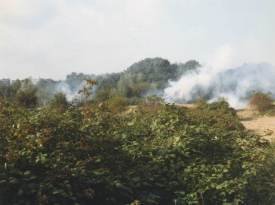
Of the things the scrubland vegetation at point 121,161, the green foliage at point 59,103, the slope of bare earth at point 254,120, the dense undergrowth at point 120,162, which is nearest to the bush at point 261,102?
the slope of bare earth at point 254,120

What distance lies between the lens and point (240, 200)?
25.5 feet

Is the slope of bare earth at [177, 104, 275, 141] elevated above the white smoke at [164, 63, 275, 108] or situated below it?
below

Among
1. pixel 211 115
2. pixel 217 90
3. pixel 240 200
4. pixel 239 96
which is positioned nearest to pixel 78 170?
pixel 240 200

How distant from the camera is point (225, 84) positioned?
48.2 metres

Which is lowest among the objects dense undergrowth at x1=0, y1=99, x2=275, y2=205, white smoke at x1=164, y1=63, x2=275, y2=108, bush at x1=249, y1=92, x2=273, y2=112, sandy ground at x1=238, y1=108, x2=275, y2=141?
dense undergrowth at x1=0, y1=99, x2=275, y2=205

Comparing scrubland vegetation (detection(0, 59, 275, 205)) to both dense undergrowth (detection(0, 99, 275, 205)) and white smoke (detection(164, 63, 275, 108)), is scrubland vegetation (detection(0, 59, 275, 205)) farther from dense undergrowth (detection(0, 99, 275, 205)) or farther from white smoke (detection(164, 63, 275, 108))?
white smoke (detection(164, 63, 275, 108))

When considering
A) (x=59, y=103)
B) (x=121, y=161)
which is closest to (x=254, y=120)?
(x=59, y=103)

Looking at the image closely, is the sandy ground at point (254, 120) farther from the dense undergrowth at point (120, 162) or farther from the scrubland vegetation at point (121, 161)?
the dense undergrowth at point (120, 162)

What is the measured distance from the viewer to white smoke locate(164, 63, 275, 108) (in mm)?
44219

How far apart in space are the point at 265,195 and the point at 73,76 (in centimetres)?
6870

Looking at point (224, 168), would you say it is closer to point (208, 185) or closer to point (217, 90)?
point (208, 185)

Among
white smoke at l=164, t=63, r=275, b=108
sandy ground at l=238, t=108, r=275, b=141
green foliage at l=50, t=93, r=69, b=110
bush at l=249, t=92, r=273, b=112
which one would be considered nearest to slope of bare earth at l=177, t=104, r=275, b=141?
sandy ground at l=238, t=108, r=275, b=141

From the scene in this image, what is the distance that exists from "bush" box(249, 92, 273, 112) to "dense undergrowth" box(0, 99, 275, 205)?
18.6 meters

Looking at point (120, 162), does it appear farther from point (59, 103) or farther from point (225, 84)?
point (225, 84)
